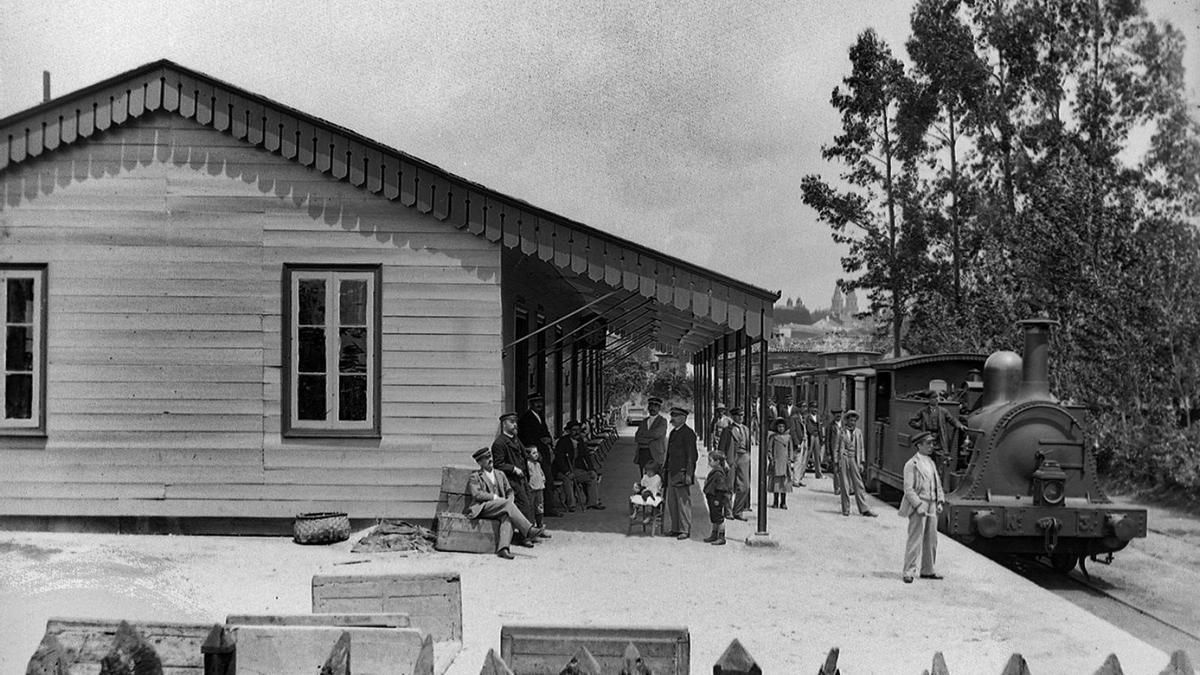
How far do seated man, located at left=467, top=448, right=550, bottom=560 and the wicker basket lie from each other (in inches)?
59.3

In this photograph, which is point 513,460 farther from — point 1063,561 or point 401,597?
point 1063,561

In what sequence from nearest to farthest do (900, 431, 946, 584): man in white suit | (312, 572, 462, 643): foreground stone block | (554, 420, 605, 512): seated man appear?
1. (312, 572, 462, 643): foreground stone block
2. (900, 431, 946, 584): man in white suit
3. (554, 420, 605, 512): seated man

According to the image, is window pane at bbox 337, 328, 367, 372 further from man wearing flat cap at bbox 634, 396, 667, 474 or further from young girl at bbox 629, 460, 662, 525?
man wearing flat cap at bbox 634, 396, 667, 474

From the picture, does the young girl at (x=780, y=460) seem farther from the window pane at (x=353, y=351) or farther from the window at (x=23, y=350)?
the window at (x=23, y=350)

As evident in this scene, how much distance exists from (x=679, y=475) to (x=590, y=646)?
7637 mm

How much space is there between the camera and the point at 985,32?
3038 centimetres

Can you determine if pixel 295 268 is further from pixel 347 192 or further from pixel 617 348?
pixel 617 348

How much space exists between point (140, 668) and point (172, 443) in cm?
930

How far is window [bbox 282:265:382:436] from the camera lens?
1157cm

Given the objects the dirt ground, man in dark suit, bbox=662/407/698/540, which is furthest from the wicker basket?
man in dark suit, bbox=662/407/698/540

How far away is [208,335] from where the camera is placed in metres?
11.6

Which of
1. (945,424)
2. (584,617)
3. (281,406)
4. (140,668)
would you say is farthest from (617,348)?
(140,668)

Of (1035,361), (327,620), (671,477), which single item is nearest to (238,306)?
(671,477)

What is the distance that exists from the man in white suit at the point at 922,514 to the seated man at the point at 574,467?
210 inches
